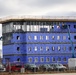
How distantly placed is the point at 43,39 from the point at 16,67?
2508cm

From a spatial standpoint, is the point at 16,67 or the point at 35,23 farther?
the point at 35,23

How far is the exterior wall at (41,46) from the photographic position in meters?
77.1

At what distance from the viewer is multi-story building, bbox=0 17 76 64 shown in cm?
7712

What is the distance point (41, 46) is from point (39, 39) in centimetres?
199

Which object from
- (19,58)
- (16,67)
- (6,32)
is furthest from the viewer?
(6,32)

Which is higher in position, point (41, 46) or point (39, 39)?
point (39, 39)

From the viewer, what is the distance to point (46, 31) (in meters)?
78.6

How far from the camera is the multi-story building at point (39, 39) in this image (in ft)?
253

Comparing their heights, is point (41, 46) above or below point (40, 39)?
below

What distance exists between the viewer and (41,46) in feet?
255

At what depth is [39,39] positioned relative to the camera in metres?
77.6

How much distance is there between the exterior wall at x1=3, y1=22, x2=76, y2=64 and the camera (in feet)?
253

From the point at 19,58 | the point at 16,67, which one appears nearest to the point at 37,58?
the point at 19,58

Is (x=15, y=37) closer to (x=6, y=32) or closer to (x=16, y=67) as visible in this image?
(x=6, y=32)
